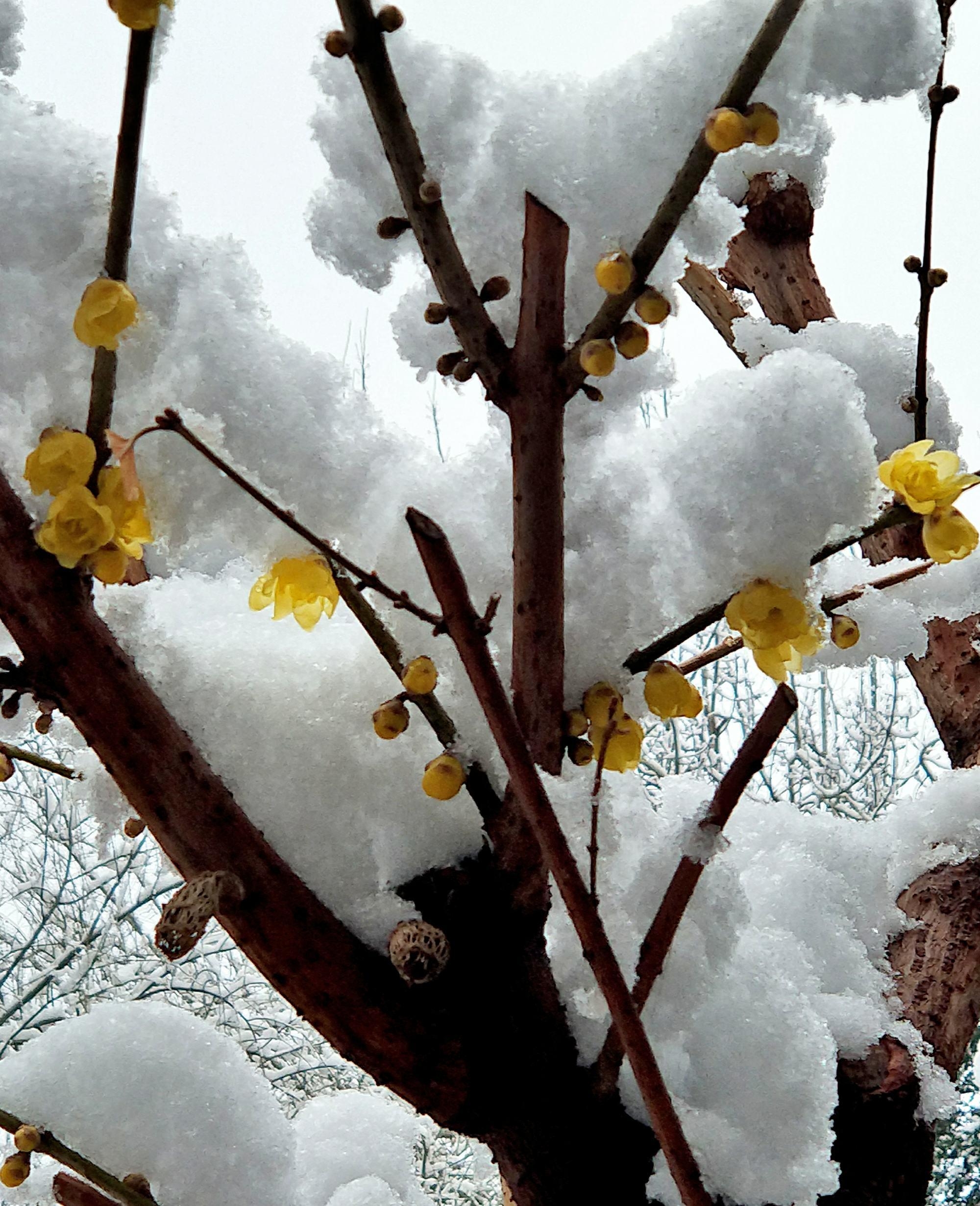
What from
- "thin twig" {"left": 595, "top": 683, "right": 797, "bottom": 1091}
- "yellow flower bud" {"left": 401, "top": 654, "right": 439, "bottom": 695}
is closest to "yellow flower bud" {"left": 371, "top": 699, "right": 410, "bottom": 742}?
"yellow flower bud" {"left": 401, "top": 654, "right": 439, "bottom": 695}

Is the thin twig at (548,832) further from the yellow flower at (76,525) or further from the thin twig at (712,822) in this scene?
the yellow flower at (76,525)

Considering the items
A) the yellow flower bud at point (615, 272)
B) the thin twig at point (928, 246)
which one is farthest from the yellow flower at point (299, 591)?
the thin twig at point (928, 246)

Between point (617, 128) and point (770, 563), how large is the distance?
0.60 ft

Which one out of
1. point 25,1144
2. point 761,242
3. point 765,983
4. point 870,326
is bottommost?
point 25,1144

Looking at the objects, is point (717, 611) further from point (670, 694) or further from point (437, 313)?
point (437, 313)

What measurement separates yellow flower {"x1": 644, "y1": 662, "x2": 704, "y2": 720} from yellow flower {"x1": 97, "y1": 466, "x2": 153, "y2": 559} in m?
0.22

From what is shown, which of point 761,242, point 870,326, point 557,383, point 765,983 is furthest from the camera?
point 761,242

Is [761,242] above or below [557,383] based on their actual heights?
above

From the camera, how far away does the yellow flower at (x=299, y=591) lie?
0.40m

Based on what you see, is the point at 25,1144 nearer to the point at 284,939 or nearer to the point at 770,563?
the point at 284,939

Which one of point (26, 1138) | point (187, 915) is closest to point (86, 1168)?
point (26, 1138)

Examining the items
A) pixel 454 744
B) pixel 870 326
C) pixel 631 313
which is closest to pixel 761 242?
pixel 870 326

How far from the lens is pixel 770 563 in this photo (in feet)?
1.25

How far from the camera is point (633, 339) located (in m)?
0.36
